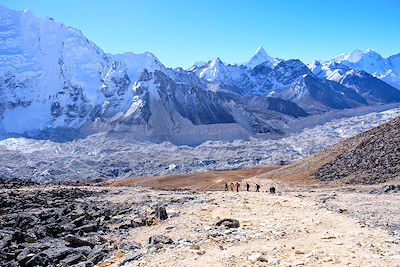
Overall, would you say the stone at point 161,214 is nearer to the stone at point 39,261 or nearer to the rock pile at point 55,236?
the rock pile at point 55,236

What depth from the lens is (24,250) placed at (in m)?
20.5

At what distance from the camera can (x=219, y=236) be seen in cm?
1864

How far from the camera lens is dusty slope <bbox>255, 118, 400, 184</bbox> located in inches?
1941

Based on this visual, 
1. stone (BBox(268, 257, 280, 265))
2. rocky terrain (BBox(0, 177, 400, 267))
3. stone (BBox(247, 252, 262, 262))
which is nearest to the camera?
stone (BBox(268, 257, 280, 265))

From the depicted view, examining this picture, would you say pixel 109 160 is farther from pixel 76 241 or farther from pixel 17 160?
pixel 76 241

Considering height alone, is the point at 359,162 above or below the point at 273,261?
A: below

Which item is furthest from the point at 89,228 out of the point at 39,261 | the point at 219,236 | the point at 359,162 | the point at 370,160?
the point at 359,162

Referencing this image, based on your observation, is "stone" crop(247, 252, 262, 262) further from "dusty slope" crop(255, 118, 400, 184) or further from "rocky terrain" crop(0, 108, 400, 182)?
"rocky terrain" crop(0, 108, 400, 182)

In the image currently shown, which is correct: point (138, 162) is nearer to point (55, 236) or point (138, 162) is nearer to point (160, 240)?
point (55, 236)

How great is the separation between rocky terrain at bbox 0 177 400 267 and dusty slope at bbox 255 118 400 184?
76.6ft

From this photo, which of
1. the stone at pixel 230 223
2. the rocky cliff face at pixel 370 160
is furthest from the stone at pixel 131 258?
the rocky cliff face at pixel 370 160

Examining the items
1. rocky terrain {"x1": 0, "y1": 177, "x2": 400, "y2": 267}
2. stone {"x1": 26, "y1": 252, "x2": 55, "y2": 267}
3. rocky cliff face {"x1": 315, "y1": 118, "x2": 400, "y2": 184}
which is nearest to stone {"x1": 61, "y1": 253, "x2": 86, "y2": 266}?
rocky terrain {"x1": 0, "y1": 177, "x2": 400, "y2": 267}

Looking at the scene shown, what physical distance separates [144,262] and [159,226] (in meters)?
7.43

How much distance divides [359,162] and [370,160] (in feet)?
5.03
